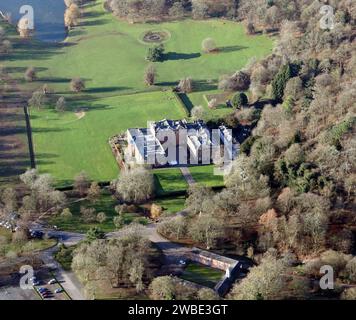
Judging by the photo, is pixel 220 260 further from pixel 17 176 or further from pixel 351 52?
pixel 351 52

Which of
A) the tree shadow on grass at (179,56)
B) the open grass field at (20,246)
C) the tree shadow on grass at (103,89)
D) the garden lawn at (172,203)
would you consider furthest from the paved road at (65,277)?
the tree shadow on grass at (179,56)

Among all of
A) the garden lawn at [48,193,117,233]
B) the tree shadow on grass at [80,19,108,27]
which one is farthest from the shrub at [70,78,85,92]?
the garden lawn at [48,193,117,233]

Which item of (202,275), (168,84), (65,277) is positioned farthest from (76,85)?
(202,275)

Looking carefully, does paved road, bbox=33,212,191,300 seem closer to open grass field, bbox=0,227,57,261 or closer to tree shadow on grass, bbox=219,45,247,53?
open grass field, bbox=0,227,57,261

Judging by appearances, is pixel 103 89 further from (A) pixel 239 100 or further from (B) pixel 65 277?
(B) pixel 65 277
